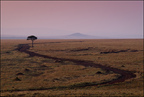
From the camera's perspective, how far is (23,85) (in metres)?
23.9

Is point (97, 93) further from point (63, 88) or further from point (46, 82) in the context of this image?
point (46, 82)

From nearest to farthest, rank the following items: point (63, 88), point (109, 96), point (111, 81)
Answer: point (109, 96)
point (63, 88)
point (111, 81)

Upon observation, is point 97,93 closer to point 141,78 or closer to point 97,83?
point 97,83

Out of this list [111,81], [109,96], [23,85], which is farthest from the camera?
[111,81]

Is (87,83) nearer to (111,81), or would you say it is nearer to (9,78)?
(111,81)

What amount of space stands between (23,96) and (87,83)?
11088 millimetres

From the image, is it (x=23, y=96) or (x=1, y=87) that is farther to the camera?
(x=1, y=87)

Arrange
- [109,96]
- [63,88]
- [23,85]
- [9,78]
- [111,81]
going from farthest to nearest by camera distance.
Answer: [9,78] < [111,81] < [23,85] < [63,88] < [109,96]

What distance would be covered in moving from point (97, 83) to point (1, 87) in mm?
16665

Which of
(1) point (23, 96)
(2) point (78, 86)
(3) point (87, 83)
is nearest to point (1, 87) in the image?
(1) point (23, 96)

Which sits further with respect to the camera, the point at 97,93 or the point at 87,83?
the point at 87,83

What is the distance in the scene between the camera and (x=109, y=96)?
17.7 m

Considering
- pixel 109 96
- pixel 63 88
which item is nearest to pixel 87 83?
pixel 63 88

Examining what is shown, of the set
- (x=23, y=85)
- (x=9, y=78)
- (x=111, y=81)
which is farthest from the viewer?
(x=9, y=78)
